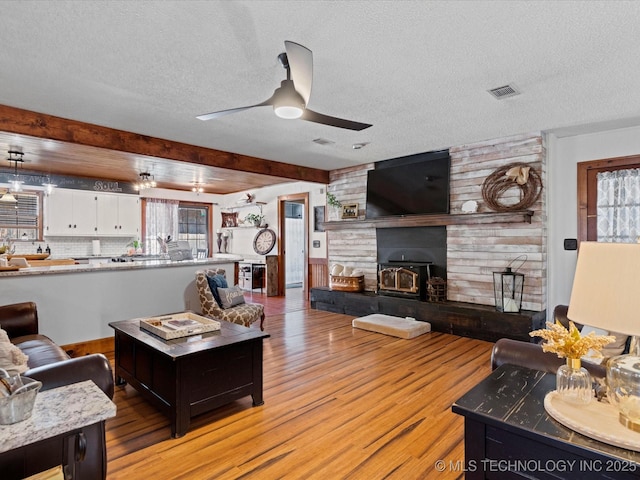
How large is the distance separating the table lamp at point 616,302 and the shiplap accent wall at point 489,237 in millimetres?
3697

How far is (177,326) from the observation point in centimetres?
292

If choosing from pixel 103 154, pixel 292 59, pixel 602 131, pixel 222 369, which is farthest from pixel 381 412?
pixel 103 154

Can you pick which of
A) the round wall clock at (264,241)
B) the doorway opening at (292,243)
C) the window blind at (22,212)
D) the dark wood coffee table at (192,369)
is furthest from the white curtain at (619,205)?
the window blind at (22,212)

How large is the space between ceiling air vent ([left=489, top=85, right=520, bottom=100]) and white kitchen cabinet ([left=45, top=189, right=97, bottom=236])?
7.59 meters

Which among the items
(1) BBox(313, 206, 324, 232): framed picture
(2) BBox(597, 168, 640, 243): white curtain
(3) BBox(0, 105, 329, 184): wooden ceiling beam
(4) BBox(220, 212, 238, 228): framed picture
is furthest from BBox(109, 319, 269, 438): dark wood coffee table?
(4) BBox(220, 212, 238, 228): framed picture

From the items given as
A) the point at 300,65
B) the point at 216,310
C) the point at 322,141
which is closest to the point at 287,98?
the point at 300,65

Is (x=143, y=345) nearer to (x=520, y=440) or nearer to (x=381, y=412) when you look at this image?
(x=381, y=412)

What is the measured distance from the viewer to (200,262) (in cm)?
514

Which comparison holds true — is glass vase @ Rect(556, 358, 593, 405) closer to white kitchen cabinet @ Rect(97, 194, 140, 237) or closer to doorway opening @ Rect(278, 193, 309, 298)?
doorway opening @ Rect(278, 193, 309, 298)

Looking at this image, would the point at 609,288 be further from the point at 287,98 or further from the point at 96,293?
the point at 96,293

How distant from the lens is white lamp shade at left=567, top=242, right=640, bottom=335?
100 centimetres

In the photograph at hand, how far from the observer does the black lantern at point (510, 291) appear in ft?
14.9

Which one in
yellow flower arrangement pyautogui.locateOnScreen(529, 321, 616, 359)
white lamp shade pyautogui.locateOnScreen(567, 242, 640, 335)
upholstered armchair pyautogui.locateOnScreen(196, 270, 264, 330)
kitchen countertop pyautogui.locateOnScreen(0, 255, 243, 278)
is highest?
white lamp shade pyautogui.locateOnScreen(567, 242, 640, 335)

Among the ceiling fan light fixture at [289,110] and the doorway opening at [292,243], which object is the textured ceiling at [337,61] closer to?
the ceiling fan light fixture at [289,110]
